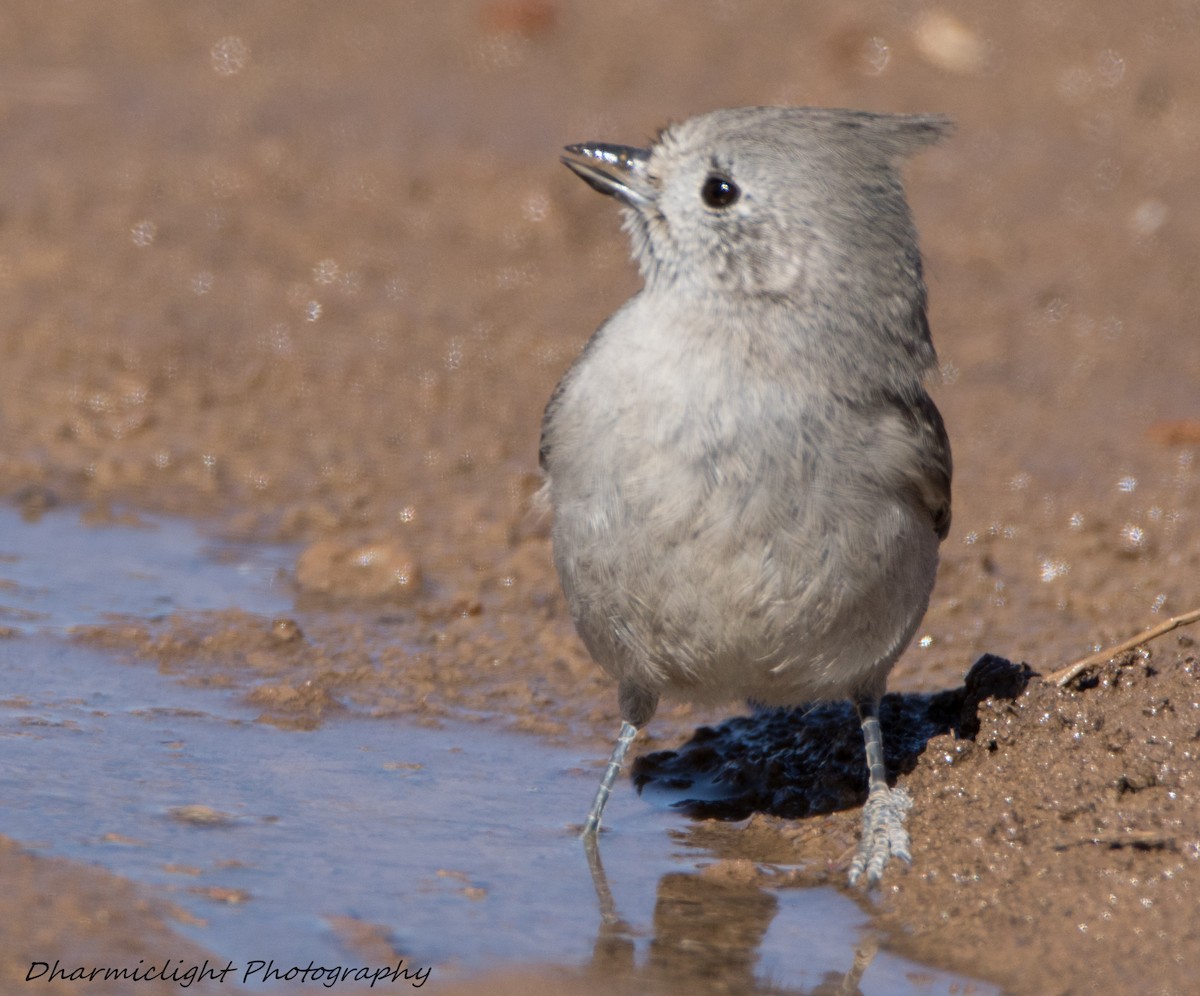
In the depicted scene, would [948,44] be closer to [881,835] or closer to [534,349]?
[534,349]

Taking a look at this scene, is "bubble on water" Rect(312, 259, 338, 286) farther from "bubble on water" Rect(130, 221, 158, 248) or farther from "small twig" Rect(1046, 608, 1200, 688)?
"small twig" Rect(1046, 608, 1200, 688)

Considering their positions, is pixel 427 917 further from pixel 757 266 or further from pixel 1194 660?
pixel 1194 660

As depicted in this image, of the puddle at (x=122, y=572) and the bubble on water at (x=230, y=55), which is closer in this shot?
the puddle at (x=122, y=572)

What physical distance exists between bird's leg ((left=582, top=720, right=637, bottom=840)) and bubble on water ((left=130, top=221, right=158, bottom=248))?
4232 mm

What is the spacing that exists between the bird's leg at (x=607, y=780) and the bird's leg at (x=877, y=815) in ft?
2.08

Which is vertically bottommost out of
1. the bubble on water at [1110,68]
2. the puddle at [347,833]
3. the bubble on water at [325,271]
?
the puddle at [347,833]

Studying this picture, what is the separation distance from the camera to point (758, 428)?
13.8ft

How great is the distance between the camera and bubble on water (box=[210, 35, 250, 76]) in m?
9.80

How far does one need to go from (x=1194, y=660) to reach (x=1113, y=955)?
1.14 metres

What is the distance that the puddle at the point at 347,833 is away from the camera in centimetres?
376

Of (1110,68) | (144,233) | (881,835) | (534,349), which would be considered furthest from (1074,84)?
(881,835)

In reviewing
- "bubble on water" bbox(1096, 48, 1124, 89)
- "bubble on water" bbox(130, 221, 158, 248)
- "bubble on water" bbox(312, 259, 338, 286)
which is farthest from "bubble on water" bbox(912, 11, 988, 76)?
"bubble on water" bbox(130, 221, 158, 248)

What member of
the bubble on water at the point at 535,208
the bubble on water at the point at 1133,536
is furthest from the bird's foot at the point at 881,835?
the bubble on water at the point at 535,208

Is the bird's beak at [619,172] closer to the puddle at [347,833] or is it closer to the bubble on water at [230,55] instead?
the puddle at [347,833]
